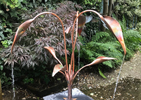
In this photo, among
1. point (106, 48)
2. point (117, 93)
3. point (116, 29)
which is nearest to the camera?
point (116, 29)

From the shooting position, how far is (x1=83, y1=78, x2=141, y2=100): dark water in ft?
7.33

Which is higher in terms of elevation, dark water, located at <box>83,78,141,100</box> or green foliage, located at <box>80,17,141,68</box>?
green foliage, located at <box>80,17,141,68</box>

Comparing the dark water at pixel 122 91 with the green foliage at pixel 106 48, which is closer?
the dark water at pixel 122 91

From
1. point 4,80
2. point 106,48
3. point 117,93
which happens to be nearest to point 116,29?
point 117,93

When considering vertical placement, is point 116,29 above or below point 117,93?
above

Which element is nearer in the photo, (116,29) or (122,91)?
(116,29)

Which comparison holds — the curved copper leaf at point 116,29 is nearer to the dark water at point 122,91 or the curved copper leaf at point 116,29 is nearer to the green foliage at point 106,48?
the dark water at point 122,91

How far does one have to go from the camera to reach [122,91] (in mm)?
2377

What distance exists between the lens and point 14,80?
2.54m

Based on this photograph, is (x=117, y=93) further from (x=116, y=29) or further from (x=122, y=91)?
(x=116, y=29)

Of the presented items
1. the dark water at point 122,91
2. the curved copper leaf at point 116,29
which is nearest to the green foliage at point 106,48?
the dark water at point 122,91

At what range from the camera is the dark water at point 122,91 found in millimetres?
2234

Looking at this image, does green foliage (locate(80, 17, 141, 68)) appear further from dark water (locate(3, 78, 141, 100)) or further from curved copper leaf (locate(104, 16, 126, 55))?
curved copper leaf (locate(104, 16, 126, 55))

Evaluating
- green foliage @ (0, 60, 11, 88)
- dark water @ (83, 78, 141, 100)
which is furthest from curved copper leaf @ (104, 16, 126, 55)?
green foliage @ (0, 60, 11, 88)
